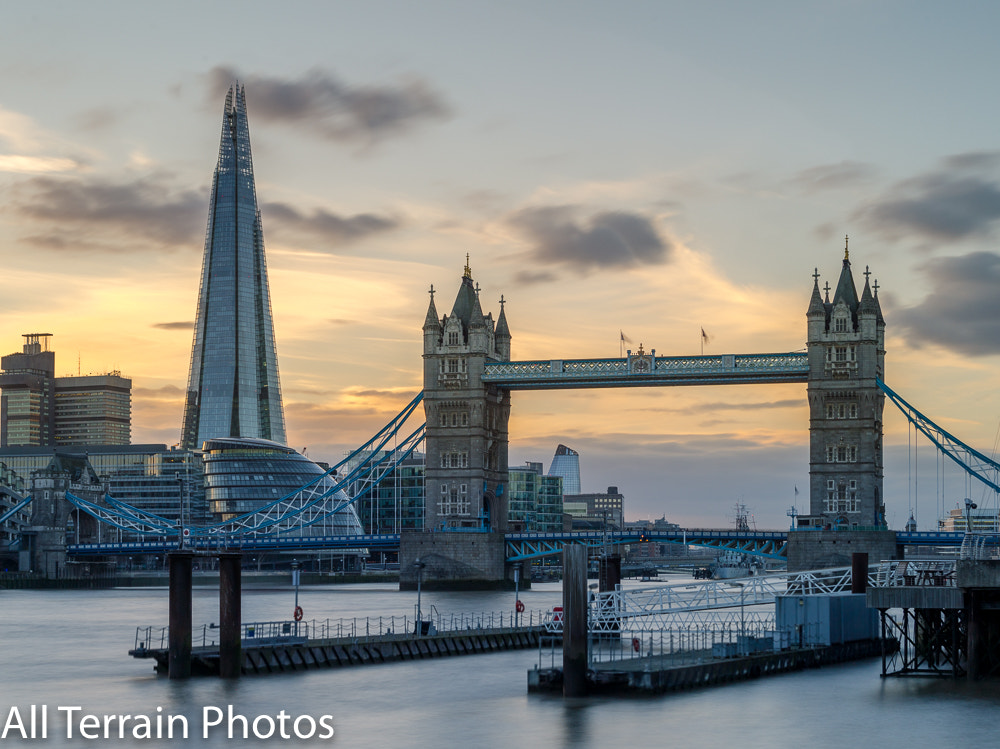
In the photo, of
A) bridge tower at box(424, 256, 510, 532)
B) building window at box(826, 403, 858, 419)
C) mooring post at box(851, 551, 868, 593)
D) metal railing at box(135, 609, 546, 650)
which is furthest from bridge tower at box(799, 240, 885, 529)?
mooring post at box(851, 551, 868, 593)

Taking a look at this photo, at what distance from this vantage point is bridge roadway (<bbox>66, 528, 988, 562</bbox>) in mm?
140375

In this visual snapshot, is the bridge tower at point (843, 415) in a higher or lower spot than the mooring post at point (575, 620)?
higher

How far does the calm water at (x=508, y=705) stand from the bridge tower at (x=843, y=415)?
6725 cm

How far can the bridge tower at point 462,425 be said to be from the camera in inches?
6093

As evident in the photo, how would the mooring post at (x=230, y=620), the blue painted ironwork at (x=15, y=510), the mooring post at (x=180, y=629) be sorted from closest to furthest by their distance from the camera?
the mooring post at (x=230, y=620)
the mooring post at (x=180, y=629)
the blue painted ironwork at (x=15, y=510)

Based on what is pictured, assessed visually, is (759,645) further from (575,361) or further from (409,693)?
(575,361)

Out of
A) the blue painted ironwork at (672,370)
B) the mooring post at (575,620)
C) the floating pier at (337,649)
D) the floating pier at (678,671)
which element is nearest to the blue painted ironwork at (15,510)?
the blue painted ironwork at (672,370)

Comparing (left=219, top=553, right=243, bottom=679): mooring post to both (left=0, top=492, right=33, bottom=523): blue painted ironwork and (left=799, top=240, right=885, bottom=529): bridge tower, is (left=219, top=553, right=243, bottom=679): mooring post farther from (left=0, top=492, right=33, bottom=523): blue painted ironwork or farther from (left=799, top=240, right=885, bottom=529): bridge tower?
(left=0, top=492, right=33, bottom=523): blue painted ironwork

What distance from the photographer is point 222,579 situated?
6494 cm

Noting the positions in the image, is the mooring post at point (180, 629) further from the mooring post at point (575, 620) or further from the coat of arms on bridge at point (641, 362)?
the coat of arms on bridge at point (641, 362)

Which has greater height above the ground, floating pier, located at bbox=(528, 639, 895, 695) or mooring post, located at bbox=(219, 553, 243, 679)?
mooring post, located at bbox=(219, 553, 243, 679)

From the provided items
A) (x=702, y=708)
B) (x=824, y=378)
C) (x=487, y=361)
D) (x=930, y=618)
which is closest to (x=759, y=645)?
(x=930, y=618)

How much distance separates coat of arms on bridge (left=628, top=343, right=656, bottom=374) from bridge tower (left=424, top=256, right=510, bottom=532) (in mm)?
15664

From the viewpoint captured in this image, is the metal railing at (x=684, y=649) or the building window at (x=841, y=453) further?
the building window at (x=841, y=453)
